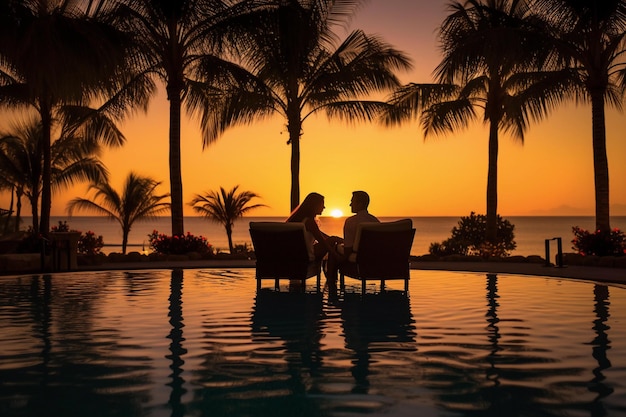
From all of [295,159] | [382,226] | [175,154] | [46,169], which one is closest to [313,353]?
[382,226]

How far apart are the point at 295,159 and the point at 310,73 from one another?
267 centimetres

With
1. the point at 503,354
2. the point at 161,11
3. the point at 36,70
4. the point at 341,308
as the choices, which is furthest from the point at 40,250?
the point at 503,354

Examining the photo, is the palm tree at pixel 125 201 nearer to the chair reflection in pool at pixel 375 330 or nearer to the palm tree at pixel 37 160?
the palm tree at pixel 37 160

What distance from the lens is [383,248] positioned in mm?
11594

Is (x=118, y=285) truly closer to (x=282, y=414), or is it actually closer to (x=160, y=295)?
(x=160, y=295)

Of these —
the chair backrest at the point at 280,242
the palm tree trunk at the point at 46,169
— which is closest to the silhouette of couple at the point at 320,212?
the chair backrest at the point at 280,242

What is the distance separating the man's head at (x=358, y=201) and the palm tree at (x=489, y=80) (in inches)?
269

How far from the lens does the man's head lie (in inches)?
477

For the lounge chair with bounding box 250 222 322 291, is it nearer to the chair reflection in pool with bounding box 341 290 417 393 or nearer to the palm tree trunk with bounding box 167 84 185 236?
the chair reflection in pool with bounding box 341 290 417 393

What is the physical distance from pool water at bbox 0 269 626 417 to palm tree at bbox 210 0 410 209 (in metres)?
10.9

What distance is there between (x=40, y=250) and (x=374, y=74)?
428 inches

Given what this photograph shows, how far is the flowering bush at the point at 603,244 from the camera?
1811 centimetres

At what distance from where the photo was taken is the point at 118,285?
1373 centimetres

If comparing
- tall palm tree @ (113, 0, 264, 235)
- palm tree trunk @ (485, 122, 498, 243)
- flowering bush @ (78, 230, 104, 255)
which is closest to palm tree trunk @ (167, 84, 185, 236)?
tall palm tree @ (113, 0, 264, 235)
